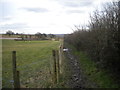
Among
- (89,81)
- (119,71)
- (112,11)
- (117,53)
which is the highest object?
(112,11)

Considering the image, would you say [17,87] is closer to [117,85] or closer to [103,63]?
[117,85]

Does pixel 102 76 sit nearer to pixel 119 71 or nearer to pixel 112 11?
pixel 119 71

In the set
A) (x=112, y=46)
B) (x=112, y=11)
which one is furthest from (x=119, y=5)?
(x=112, y=46)

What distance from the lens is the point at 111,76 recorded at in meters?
7.88

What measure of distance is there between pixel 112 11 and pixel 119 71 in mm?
3361

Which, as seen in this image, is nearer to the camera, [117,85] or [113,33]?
[117,85]

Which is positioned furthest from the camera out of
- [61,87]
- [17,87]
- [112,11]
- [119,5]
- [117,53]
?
[112,11]

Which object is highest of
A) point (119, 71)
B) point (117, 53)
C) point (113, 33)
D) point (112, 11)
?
point (112, 11)

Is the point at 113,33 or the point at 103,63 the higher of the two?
the point at 113,33

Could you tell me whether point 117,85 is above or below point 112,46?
below

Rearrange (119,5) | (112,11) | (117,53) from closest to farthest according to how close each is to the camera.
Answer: (117,53)
(119,5)
(112,11)

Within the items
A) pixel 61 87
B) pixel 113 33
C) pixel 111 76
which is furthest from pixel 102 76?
pixel 61 87

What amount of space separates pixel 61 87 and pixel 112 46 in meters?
3.36

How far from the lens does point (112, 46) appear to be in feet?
25.7
